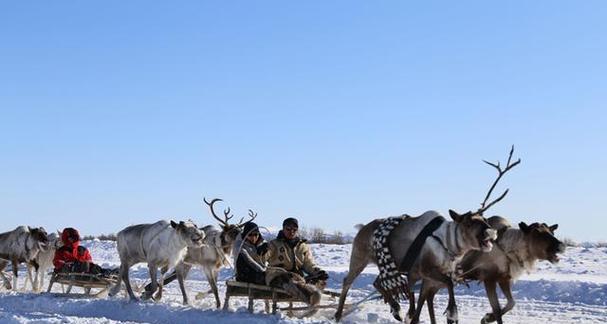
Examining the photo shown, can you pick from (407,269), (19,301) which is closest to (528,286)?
(407,269)

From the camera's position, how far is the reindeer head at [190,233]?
45.5 feet

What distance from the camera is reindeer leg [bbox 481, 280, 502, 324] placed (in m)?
11.2

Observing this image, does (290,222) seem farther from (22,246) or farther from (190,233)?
(22,246)

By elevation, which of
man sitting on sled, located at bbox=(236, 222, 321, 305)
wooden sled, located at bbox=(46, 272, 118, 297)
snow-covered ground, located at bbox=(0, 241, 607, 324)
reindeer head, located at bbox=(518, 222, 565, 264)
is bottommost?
snow-covered ground, located at bbox=(0, 241, 607, 324)

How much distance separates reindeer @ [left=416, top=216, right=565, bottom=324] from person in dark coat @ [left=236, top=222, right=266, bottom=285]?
298 cm

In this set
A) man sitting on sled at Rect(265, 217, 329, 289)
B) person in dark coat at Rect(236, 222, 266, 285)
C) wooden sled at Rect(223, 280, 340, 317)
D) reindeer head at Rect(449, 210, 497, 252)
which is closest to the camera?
reindeer head at Rect(449, 210, 497, 252)

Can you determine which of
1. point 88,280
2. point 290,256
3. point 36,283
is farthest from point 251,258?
point 36,283

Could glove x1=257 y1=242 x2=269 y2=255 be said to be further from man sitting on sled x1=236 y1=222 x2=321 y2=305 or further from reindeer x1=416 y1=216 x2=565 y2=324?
reindeer x1=416 y1=216 x2=565 y2=324

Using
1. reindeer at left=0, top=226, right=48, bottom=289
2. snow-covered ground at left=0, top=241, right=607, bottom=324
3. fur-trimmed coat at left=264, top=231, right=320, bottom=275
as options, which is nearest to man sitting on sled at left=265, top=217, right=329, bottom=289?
fur-trimmed coat at left=264, top=231, right=320, bottom=275

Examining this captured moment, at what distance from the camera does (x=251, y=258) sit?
505 inches

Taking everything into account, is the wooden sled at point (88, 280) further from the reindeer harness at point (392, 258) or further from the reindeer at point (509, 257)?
the reindeer at point (509, 257)

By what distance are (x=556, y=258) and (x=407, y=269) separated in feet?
6.93

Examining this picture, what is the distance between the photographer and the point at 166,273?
1595 centimetres

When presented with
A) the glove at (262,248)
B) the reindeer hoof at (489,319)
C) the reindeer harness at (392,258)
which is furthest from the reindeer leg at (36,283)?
the reindeer hoof at (489,319)
